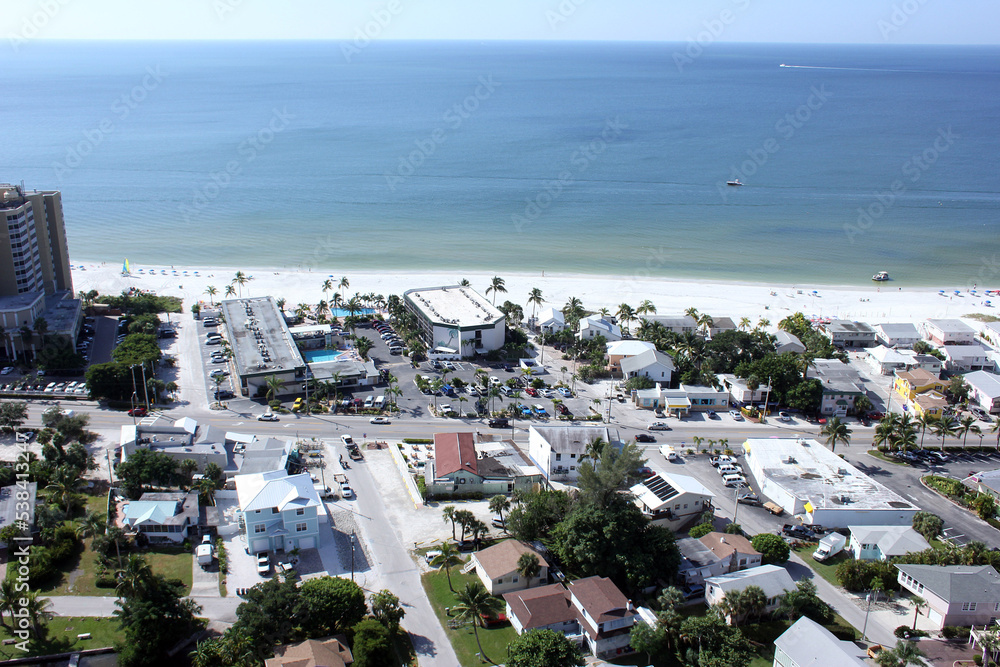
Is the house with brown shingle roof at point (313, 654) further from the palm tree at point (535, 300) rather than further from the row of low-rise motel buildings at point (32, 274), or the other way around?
the palm tree at point (535, 300)

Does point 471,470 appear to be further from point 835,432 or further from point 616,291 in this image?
point 616,291

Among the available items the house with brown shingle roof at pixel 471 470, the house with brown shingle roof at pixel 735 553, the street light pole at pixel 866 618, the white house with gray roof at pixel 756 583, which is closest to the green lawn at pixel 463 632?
the house with brown shingle roof at pixel 471 470

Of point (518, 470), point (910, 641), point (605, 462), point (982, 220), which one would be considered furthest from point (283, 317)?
point (982, 220)

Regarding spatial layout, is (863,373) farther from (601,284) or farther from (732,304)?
(601,284)

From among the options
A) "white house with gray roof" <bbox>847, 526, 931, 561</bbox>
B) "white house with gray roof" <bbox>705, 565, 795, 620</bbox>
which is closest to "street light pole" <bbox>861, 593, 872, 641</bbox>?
"white house with gray roof" <bbox>705, 565, 795, 620</bbox>

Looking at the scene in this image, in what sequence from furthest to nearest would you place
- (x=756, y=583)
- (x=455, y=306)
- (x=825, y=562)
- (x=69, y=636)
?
(x=455, y=306)
(x=825, y=562)
(x=756, y=583)
(x=69, y=636)

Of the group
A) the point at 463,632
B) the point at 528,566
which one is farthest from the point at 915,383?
the point at 463,632
